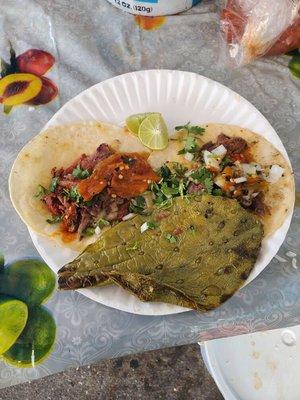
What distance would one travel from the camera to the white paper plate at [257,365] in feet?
4.95

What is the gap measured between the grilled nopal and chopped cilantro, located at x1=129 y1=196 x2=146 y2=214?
0.13 feet

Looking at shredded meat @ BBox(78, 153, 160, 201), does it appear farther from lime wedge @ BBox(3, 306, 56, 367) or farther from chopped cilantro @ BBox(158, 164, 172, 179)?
lime wedge @ BBox(3, 306, 56, 367)

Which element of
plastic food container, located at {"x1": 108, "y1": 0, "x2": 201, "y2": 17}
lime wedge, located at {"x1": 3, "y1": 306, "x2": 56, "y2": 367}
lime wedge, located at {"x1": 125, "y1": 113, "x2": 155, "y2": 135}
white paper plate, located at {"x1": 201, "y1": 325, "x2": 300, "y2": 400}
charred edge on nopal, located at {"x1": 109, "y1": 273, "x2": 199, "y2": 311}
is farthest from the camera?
plastic food container, located at {"x1": 108, "y1": 0, "x2": 201, "y2": 17}

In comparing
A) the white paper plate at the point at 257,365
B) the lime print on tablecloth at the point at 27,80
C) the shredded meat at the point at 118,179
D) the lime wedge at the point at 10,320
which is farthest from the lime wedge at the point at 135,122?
the white paper plate at the point at 257,365

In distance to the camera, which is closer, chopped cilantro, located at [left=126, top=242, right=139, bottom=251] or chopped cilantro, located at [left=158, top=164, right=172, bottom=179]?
chopped cilantro, located at [left=126, top=242, right=139, bottom=251]

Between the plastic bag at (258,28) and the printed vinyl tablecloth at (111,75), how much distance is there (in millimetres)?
46

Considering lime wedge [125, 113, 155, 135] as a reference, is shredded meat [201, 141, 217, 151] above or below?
above

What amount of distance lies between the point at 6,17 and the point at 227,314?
122 cm

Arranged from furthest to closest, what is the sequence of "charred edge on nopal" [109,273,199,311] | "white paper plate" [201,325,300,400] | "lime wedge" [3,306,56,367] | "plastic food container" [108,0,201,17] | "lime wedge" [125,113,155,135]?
"plastic food container" [108,0,201,17]
"white paper plate" [201,325,300,400]
"lime wedge" [125,113,155,135]
"lime wedge" [3,306,56,367]
"charred edge on nopal" [109,273,199,311]

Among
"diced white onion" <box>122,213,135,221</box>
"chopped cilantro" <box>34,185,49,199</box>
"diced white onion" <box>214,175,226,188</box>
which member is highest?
"diced white onion" <box>214,175,226,188</box>

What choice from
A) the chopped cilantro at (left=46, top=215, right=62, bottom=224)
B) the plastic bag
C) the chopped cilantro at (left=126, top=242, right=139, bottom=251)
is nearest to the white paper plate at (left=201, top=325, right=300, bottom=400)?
the chopped cilantro at (left=126, top=242, right=139, bottom=251)

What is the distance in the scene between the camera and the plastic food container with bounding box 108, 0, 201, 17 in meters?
1.63

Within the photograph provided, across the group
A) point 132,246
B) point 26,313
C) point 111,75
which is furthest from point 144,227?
point 111,75

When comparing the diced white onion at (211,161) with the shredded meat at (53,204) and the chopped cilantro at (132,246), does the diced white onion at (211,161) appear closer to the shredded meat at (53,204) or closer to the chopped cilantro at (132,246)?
the chopped cilantro at (132,246)
